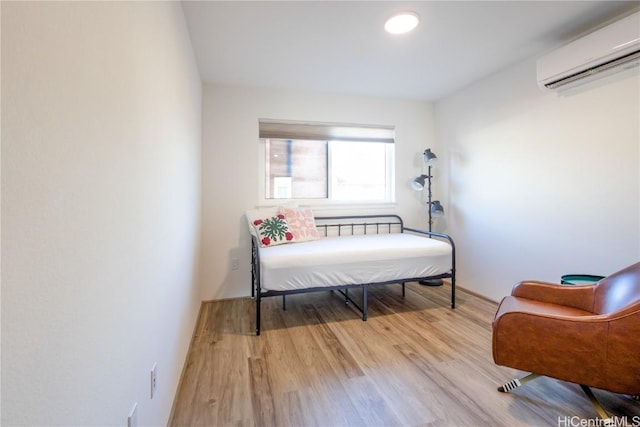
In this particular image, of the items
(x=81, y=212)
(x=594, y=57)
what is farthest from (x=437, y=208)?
(x=81, y=212)

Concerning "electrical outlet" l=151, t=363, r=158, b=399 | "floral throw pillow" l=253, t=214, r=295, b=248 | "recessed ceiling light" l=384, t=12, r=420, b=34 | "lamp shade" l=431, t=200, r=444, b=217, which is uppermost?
"recessed ceiling light" l=384, t=12, r=420, b=34

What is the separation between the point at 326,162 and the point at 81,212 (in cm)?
310

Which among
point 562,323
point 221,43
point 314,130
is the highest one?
point 221,43

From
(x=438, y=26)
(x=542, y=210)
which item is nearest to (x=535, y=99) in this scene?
(x=542, y=210)

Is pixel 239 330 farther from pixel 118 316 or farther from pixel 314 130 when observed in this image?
pixel 314 130

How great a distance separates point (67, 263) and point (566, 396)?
2359 millimetres

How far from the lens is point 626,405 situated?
1556 millimetres

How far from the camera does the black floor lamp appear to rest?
3.55m

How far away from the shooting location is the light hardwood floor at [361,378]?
4.92ft

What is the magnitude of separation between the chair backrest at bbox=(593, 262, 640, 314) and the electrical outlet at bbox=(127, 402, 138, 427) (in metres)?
2.26

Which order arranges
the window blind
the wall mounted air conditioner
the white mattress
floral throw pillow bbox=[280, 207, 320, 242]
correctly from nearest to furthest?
1. the wall mounted air conditioner
2. the white mattress
3. floral throw pillow bbox=[280, 207, 320, 242]
4. the window blind

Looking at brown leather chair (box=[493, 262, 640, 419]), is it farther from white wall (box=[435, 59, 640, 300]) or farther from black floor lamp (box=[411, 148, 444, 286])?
black floor lamp (box=[411, 148, 444, 286])

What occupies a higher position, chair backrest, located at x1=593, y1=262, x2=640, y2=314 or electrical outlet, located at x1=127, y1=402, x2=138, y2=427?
chair backrest, located at x1=593, y1=262, x2=640, y2=314

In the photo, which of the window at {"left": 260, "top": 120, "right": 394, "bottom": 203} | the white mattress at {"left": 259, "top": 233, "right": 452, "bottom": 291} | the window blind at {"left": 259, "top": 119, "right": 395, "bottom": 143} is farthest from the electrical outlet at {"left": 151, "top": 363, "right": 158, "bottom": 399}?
the window blind at {"left": 259, "top": 119, "right": 395, "bottom": 143}
